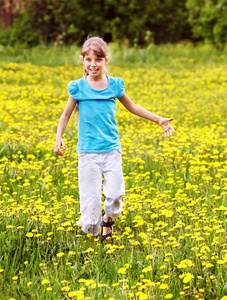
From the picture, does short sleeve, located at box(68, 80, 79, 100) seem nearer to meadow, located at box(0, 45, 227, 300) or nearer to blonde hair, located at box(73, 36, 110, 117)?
blonde hair, located at box(73, 36, 110, 117)

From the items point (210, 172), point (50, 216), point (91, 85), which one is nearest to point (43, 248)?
point (50, 216)

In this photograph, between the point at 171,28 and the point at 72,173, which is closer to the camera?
the point at 72,173

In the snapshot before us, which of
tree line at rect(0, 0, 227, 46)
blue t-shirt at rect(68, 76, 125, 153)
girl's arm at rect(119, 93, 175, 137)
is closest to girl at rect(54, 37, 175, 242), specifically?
blue t-shirt at rect(68, 76, 125, 153)

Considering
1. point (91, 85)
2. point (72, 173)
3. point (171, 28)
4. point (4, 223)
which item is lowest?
point (4, 223)

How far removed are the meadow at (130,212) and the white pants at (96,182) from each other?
20 centimetres

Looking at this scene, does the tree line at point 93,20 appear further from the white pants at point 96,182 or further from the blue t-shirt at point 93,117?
the white pants at point 96,182

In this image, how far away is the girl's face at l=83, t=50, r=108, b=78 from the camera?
3145mm

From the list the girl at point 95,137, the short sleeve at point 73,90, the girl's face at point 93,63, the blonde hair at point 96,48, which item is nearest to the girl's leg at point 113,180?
the girl at point 95,137

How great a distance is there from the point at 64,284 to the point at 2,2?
70.7ft

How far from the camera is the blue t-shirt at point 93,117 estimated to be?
3.17 metres

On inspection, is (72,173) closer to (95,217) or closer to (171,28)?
(95,217)

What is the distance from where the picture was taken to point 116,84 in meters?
3.28

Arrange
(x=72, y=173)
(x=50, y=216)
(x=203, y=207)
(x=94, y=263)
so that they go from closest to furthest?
(x=94, y=263)
(x=50, y=216)
(x=203, y=207)
(x=72, y=173)

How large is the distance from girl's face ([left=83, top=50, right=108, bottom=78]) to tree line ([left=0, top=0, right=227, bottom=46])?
55.8ft
